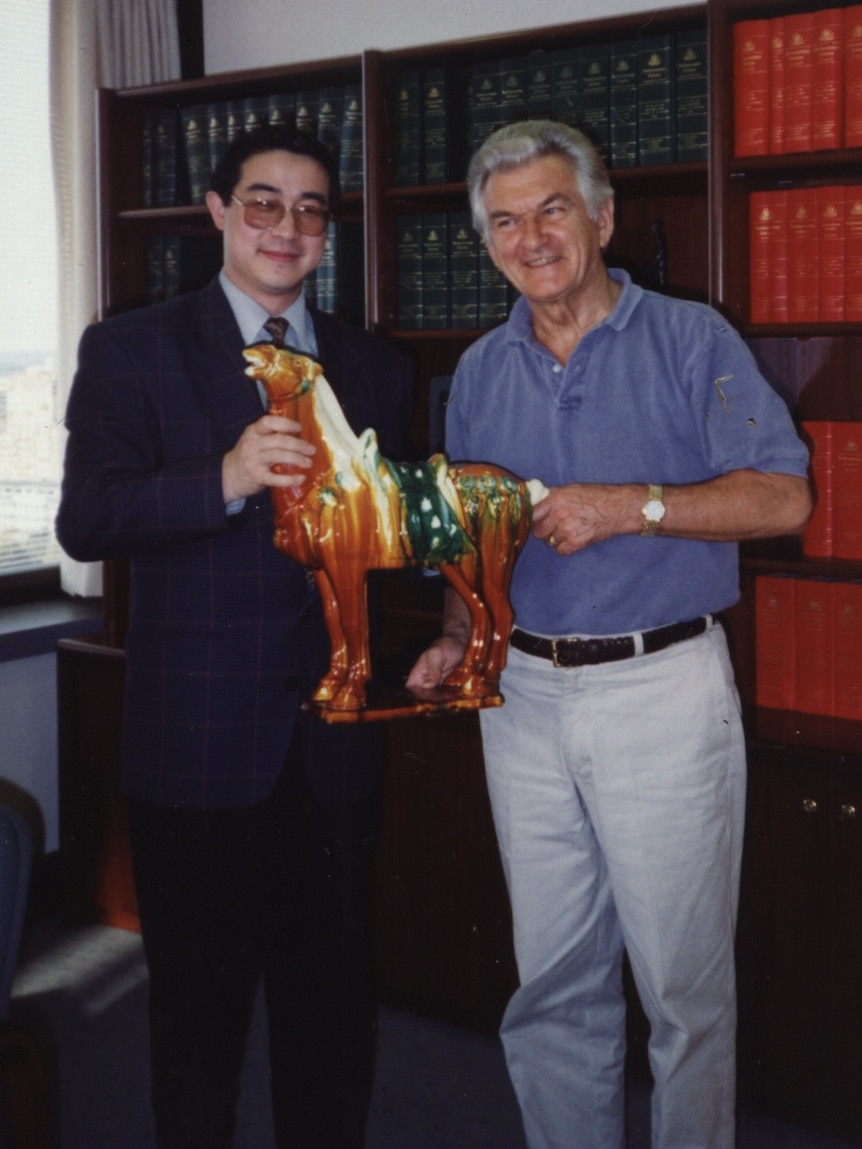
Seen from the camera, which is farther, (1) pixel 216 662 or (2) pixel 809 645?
(2) pixel 809 645

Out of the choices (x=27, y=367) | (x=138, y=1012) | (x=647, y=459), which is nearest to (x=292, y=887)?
(x=647, y=459)

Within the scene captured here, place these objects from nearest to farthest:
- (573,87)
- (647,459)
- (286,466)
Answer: (286,466)
(647,459)
(573,87)

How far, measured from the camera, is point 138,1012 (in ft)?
8.69

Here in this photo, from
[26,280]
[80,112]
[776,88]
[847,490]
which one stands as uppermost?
[80,112]

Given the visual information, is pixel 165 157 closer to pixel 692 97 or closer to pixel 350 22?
pixel 350 22

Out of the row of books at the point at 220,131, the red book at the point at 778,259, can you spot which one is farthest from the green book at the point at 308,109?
the red book at the point at 778,259

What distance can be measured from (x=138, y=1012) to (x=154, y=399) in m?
1.57

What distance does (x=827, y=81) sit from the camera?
2.26m

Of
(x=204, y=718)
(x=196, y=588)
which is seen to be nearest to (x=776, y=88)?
(x=196, y=588)

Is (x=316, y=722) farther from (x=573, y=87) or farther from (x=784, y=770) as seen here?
(x=573, y=87)

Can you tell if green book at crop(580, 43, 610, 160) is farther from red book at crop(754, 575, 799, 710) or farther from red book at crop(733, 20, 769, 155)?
red book at crop(754, 575, 799, 710)

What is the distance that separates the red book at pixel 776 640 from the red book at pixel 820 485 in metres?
0.09

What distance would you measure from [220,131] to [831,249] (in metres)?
1.49

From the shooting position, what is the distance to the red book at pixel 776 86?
7.49 ft
